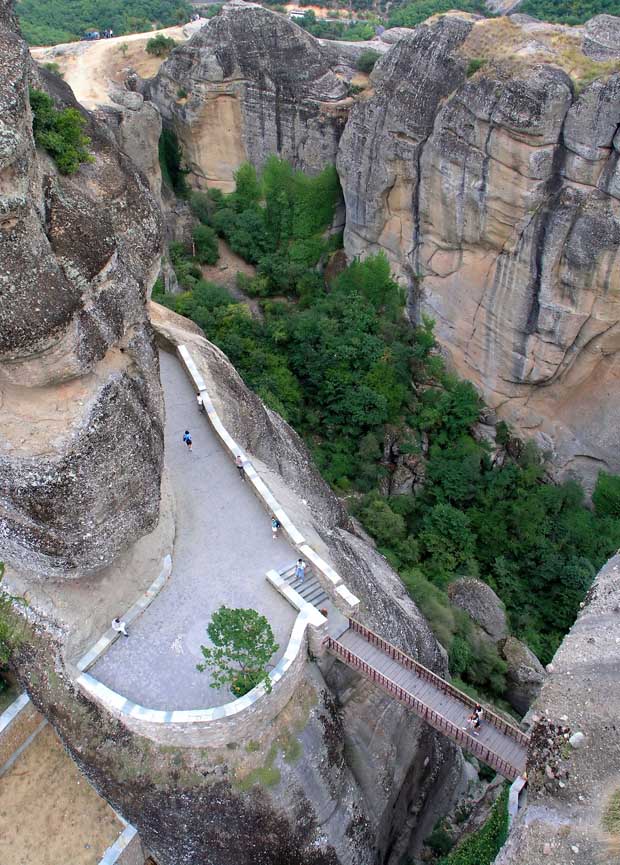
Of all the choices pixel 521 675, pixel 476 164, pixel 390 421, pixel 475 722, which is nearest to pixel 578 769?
pixel 475 722

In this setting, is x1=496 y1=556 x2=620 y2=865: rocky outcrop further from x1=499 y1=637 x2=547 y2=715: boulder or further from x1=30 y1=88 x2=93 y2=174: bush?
x1=30 y1=88 x2=93 y2=174: bush

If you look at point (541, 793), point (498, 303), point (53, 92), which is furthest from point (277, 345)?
point (541, 793)

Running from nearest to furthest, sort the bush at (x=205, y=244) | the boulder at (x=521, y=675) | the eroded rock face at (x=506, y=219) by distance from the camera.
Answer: the boulder at (x=521, y=675)
the eroded rock face at (x=506, y=219)
the bush at (x=205, y=244)

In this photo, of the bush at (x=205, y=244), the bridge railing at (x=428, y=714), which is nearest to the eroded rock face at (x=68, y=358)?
the bridge railing at (x=428, y=714)

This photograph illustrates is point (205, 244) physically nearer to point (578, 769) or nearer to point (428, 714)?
point (428, 714)

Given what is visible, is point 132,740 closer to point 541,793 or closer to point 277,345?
point 541,793

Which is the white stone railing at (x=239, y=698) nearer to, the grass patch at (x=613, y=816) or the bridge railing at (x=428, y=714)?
the bridge railing at (x=428, y=714)
